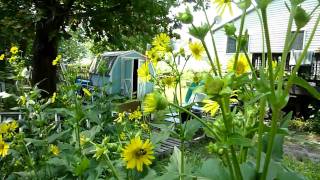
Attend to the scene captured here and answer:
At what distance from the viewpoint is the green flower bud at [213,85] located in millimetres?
476

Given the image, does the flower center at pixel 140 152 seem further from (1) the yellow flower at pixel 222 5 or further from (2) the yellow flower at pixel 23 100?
(2) the yellow flower at pixel 23 100

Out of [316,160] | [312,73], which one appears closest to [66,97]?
[316,160]

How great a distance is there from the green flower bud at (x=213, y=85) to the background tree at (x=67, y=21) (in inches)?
184

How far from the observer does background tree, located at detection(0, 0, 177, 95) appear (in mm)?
5133

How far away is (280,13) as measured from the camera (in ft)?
48.8

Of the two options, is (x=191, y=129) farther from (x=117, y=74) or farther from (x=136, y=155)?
(x=117, y=74)

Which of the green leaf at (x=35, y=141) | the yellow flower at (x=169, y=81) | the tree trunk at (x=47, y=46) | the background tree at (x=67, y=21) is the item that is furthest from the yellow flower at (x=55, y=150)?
the tree trunk at (x=47, y=46)

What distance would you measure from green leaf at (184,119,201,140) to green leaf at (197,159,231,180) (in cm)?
20

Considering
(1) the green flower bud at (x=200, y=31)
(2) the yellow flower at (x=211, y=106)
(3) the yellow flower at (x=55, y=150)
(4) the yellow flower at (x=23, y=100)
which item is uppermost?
(1) the green flower bud at (x=200, y=31)

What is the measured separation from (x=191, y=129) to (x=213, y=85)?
1.19 feet

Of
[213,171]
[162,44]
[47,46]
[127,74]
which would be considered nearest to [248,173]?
[213,171]

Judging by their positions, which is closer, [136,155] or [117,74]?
[136,155]

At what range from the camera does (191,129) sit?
2.72ft

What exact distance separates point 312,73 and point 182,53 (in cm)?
863
